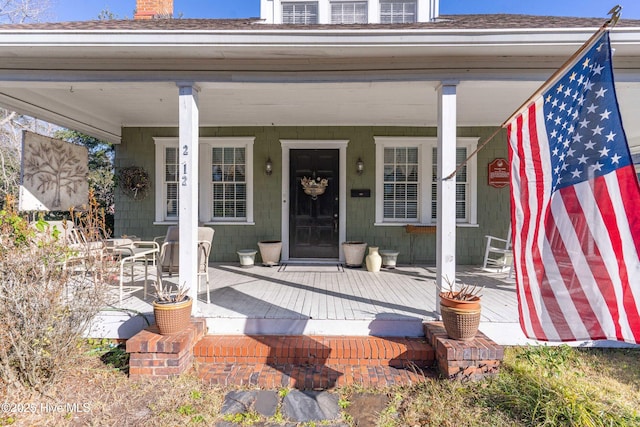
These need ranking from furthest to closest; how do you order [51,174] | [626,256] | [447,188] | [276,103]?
[51,174] < [276,103] < [447,188] < [626,256]

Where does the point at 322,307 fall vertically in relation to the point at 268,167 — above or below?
below

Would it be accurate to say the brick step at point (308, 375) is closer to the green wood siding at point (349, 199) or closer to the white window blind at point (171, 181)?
the green wood siding at point (349, 199)

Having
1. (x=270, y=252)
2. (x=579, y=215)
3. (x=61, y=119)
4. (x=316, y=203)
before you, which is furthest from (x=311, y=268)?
(x=61, y=119)

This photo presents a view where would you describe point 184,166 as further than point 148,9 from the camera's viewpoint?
No

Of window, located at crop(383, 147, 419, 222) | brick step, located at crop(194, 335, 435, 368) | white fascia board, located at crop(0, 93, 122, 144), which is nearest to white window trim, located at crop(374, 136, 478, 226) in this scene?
window, located at crop(383, 147, 419, 222)

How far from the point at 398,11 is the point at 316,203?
11.1 ft

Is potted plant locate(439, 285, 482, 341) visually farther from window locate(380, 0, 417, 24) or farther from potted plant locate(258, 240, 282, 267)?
window locate(380, 0, 417, 24)

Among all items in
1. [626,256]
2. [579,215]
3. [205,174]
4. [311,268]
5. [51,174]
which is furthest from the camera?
[205,174]

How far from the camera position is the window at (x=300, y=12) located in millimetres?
5195

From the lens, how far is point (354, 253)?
545 centimetres

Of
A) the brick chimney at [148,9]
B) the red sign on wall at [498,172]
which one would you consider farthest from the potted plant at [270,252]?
the brick chimney at [148,9]

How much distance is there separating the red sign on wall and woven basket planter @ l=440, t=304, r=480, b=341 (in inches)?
154

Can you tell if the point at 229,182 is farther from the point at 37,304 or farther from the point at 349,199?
the point at 37,304

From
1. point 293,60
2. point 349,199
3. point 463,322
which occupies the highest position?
point 293,60
